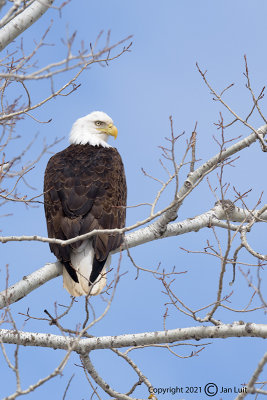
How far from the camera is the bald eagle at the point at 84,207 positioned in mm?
6676

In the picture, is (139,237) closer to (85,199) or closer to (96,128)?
(85,199)

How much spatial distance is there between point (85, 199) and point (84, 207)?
0.13 meters


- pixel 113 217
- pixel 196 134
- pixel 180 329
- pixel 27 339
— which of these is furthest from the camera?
pixel 113 217

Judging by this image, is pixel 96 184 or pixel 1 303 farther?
pixel 96 184

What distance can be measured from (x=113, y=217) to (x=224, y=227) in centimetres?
131

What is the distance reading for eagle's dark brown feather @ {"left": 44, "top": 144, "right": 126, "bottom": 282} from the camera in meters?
6.68

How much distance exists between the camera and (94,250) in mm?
6680

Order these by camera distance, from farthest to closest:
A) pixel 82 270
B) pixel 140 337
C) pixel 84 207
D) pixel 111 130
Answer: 1. pixel 111 130
2. pixel 84 207
3. pixel 82 270
4. pixel 140 337

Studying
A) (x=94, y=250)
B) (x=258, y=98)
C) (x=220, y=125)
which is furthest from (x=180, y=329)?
(x=258, y=98)

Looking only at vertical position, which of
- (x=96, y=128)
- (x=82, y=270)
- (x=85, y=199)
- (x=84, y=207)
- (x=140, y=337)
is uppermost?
(x=96, y=128)

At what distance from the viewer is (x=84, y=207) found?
22.5 feet

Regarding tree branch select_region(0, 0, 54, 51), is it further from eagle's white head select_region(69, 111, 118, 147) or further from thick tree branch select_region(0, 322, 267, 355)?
thick tree branch select_region(0, 322, 267, 355)

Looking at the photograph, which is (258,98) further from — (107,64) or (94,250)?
(94,250)

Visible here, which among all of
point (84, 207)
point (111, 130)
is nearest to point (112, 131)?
point (111, 130)
